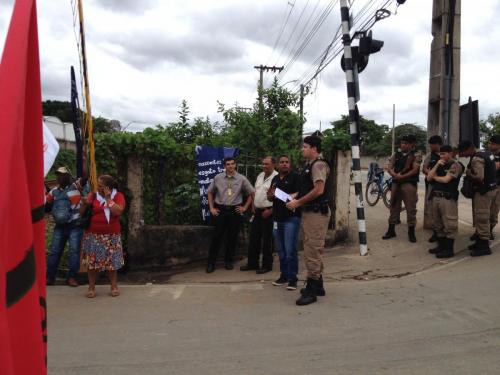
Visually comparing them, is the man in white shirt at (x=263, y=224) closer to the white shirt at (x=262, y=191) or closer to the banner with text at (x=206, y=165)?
the white shirt at (x=262, y=191)

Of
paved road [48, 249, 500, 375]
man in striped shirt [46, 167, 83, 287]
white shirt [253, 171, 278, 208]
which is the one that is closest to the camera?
paved road [48, 249, 500, 375]

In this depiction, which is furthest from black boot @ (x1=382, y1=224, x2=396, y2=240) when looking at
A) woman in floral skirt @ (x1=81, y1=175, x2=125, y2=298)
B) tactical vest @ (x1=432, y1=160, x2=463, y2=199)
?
woman in floral skirt @ (x1=81, y1=175, x2=125, y2=298)

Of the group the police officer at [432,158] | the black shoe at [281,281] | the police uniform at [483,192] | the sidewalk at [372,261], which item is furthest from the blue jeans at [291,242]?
the police uniform at [483,192]

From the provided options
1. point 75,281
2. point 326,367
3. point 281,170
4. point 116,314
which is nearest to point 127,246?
point 75,281

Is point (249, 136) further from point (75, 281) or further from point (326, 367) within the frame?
point (326, 367)

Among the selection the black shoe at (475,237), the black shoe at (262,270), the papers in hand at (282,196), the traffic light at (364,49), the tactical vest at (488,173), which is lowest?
the black shoe at (262,270)

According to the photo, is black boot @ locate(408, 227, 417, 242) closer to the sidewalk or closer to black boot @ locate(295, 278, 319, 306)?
the sidewalk

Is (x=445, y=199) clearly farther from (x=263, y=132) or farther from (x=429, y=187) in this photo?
(x=263, y=132)

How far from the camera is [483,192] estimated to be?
6.85 metres

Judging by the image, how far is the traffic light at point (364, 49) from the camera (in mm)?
6797

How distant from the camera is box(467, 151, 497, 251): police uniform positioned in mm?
6723

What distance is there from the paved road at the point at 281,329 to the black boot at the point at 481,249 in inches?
23.9

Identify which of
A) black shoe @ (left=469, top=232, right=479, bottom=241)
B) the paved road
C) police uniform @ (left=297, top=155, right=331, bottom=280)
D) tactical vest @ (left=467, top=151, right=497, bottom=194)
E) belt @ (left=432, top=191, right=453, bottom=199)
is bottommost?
the paved road

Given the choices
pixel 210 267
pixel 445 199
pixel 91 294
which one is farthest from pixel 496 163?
pixel 91 294
